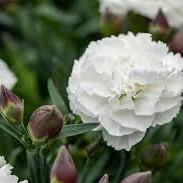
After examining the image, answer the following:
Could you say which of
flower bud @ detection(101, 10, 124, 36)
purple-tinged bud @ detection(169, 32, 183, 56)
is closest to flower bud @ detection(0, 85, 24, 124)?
purple-tinged bud @ detection(169, 32, 183, 56)

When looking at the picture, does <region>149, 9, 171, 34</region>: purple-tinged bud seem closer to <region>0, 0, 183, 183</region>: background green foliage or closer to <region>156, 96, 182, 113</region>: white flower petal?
<region>0, 0, 183, 183</region>: background green foliage

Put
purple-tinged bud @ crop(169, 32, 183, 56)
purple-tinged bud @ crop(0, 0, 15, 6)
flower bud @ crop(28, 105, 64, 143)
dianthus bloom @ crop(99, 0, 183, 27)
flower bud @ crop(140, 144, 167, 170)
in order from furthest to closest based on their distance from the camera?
1. purple-tinged bud @ crop(0, 0, 15, 6)
2. dianthus bloom @ crop(99, 0, 183, 27)
3. purple-tinged bud @ crop(169, 32, 183, 56)
4. flower bud @ crop(140, 144, 167, 170)
5. flower bud @ crop(28, 105, 64, 143)

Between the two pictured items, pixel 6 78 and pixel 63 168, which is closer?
pixel 63 168

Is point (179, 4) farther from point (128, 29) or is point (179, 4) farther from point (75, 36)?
point (75, 36)

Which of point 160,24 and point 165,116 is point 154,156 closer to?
point 165,116

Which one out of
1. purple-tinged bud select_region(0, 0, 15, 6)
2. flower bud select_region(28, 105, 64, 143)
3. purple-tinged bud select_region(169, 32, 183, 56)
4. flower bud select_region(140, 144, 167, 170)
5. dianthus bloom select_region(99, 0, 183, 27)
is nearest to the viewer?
flower bud select_region(28, 105, 64, 143)

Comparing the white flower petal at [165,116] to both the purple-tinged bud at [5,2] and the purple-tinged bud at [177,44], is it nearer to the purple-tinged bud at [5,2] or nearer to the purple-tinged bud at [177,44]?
the purple-tinged bud at [177,44]

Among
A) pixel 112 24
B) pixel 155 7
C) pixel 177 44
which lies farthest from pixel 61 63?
pixel 177 44
